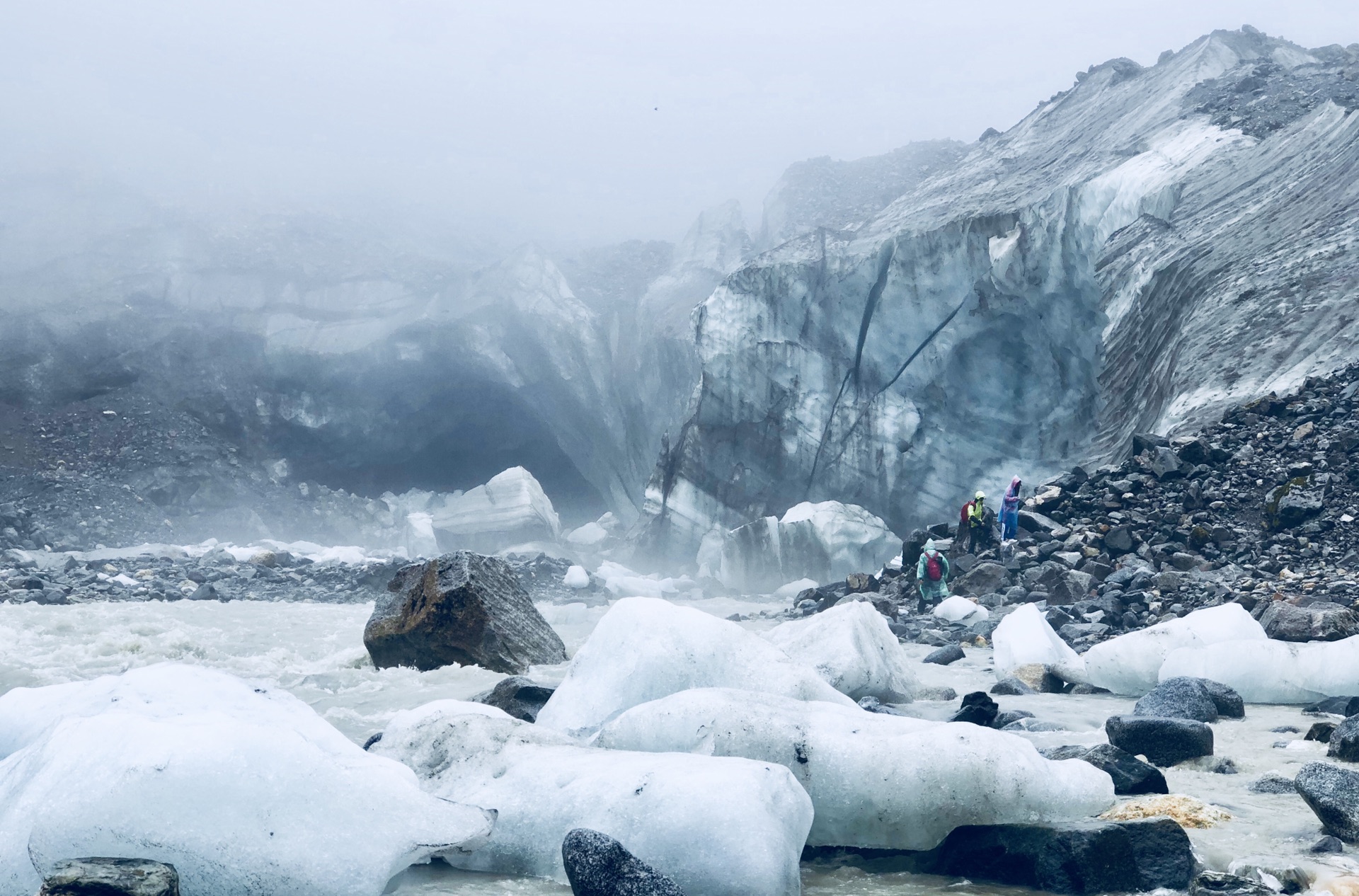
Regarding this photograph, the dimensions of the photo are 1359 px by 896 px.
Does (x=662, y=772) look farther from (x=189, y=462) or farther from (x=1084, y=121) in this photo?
(x=189, y=462)

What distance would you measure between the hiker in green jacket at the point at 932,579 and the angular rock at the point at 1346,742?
559cm

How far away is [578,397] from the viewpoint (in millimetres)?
24969

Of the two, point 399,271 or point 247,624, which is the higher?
point 399,271

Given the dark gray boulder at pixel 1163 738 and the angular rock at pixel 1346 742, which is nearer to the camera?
the angular rock at pixel 1346 742

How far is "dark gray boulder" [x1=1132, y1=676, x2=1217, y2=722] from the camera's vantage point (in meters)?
3.16

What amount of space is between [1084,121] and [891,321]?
18.1 feet

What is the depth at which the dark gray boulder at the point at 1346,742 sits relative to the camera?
2.53m

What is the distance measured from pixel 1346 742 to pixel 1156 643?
4.37 ft

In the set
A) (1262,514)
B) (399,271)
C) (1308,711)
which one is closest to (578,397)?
(399,271)

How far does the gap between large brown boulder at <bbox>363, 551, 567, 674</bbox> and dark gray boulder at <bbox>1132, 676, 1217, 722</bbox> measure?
3.08 metres

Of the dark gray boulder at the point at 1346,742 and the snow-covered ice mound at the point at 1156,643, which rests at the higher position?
the dark gray boulder at the point at 1346,742

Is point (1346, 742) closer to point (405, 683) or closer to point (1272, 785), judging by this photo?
point (1272, 785)

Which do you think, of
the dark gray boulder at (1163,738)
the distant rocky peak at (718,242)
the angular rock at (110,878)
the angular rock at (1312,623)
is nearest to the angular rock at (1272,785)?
the dark gray boulder at (1163,738)

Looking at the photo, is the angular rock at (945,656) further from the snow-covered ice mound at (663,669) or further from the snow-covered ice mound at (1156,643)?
the snow-covered ice mound at (663,669)
